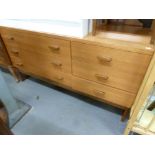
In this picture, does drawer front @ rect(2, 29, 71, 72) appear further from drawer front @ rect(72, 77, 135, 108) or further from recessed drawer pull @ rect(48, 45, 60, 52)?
drawer front @ rect(72, 77, 135, 108)

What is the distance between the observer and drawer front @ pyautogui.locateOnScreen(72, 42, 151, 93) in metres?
0.92

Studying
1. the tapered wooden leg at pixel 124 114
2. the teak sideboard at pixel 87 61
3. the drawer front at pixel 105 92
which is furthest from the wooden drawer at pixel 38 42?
the tapered wooden leg at pixel 124 114

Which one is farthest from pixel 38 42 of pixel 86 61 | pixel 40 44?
pixel 86 61

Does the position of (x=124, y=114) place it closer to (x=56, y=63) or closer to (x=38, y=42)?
(x=56, y=63)

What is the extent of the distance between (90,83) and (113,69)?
0.93 ft

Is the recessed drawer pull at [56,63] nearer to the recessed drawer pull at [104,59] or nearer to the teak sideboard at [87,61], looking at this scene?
the teak sideboard at [87,61]

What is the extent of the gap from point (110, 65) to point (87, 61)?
19 cm

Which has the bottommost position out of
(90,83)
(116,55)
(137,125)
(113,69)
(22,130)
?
(22,130)

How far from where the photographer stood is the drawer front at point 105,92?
44.8 inches

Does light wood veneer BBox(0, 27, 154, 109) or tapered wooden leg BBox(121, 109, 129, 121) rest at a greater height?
light wood veneer BBox(0, 27, 154, 109)

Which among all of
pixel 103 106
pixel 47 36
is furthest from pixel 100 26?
pixel 103 106

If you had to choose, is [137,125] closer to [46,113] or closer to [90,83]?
[90,83]

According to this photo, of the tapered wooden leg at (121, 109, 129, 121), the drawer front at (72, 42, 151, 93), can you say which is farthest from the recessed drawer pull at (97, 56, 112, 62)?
the tapered wooden leg at (121, 109, 129, 121)
